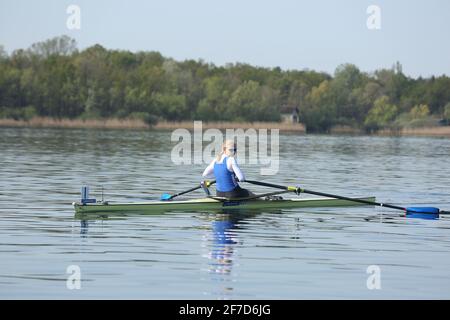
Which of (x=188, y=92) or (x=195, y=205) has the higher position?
(x=188, y=92)

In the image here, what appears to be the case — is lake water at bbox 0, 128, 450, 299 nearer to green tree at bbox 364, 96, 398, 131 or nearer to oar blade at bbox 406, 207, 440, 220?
oar blade at bbox 406, 207, 440, 220

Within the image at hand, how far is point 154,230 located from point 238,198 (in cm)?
334

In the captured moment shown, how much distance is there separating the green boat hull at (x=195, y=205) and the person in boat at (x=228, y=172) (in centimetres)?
20

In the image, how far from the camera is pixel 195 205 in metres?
20.7

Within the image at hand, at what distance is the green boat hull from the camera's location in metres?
19.8

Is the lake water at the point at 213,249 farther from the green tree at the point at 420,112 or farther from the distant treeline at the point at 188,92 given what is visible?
the green tree at the point at 420,112

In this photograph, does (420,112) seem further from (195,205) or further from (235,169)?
(235,169)

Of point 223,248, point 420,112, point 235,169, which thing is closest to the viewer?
point 223,248

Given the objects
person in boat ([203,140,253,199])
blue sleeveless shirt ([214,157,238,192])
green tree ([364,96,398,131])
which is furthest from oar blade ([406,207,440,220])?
green tree ([364,96,398,131])

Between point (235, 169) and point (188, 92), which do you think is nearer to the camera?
point (235, 169)

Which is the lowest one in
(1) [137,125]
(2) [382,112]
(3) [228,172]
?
(1) [137,125]

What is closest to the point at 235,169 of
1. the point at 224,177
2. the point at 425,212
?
the point at 224,177

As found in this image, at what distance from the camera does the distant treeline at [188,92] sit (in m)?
110

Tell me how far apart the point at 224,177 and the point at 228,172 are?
0.57ft
